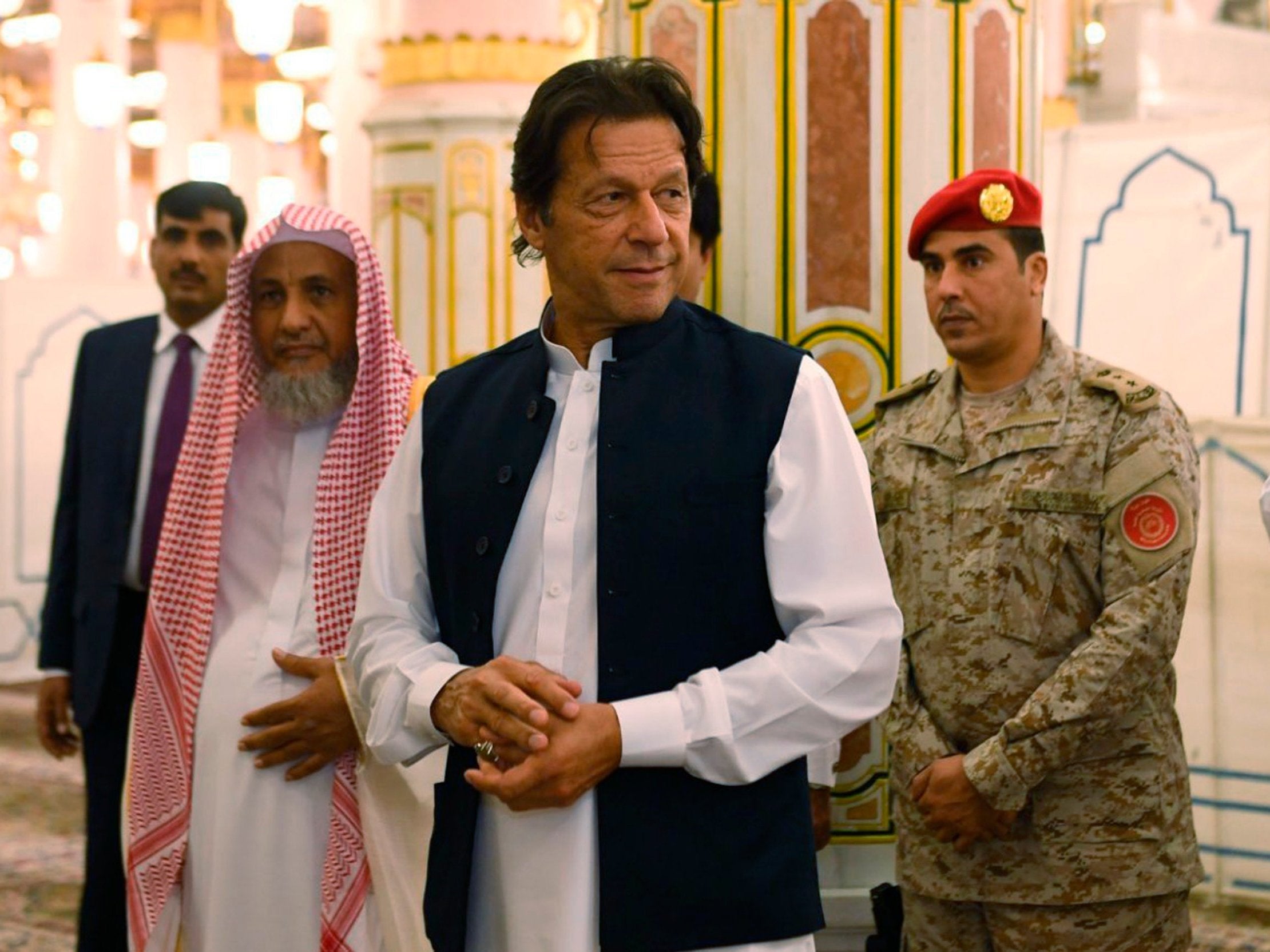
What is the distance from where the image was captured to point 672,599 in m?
1.85

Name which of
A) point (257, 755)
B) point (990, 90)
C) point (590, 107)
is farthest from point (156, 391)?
point (590, 107)

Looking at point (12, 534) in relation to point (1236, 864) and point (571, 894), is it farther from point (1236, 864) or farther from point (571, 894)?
point (571, 894)

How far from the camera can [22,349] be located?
340 inches

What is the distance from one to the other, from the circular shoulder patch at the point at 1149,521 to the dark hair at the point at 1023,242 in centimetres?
45

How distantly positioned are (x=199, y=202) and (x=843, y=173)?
4.92 feet

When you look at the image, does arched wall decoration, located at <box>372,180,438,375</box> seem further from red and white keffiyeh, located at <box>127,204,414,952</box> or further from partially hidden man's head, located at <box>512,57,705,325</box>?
partially hidden man's head, located at <box>512,57,705,325</box>

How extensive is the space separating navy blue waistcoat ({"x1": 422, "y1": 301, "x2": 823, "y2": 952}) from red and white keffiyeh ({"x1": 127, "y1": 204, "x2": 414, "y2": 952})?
66 cm

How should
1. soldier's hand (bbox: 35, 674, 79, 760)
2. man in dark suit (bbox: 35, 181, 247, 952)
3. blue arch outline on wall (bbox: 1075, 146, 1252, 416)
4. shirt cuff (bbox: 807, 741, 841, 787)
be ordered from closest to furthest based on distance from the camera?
shirt cuff (bbox: 807, 741, 841, 787) < man in dark suit (bbox: 35, 181, 247, 952) < soldier's hand (bbox: 35, 674, 79, 760) < blue arch outline on wall (bbox: 1075, 146, 1252, 416)

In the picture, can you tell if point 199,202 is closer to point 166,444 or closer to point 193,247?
point 193,247

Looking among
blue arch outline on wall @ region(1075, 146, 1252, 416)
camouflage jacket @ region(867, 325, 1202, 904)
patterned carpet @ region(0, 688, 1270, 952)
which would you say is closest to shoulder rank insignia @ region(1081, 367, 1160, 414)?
camouflage jacket @ region(867, 325, 1202, 904)

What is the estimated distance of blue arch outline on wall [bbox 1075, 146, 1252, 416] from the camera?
5617 millimetres

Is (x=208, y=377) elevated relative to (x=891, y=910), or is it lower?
elevated

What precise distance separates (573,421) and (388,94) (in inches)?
249

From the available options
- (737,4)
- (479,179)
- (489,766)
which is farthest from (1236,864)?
(479,179)
